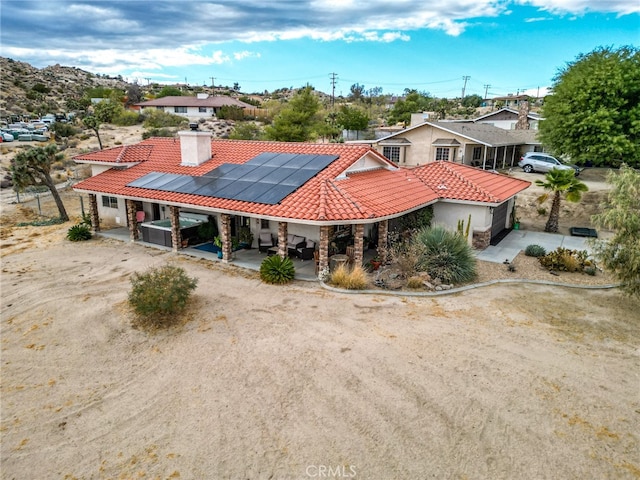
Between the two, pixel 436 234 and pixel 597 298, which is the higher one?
pixel 436 234

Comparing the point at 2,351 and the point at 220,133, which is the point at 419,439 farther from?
the point at 220,133

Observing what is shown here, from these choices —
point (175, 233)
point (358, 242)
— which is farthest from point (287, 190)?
point (175, 233)

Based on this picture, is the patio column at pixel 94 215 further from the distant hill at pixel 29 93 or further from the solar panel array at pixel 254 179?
the distant hill at pixel 29 93

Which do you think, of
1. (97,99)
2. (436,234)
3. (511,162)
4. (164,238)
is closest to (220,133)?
(97,99)

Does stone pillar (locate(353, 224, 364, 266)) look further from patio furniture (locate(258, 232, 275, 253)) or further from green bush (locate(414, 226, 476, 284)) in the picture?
patio furniture (locate(258, 232, 275, 253))

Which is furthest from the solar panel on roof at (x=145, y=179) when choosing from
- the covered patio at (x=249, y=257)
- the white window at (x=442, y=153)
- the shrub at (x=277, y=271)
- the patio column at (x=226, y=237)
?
the white window at (x=442, y=153)

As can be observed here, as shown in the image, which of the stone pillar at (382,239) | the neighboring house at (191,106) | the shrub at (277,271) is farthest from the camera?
the neighboring house at (191,106)

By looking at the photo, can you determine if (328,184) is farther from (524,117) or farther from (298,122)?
(524,117)

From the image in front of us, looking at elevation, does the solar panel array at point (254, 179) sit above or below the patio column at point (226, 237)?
above
